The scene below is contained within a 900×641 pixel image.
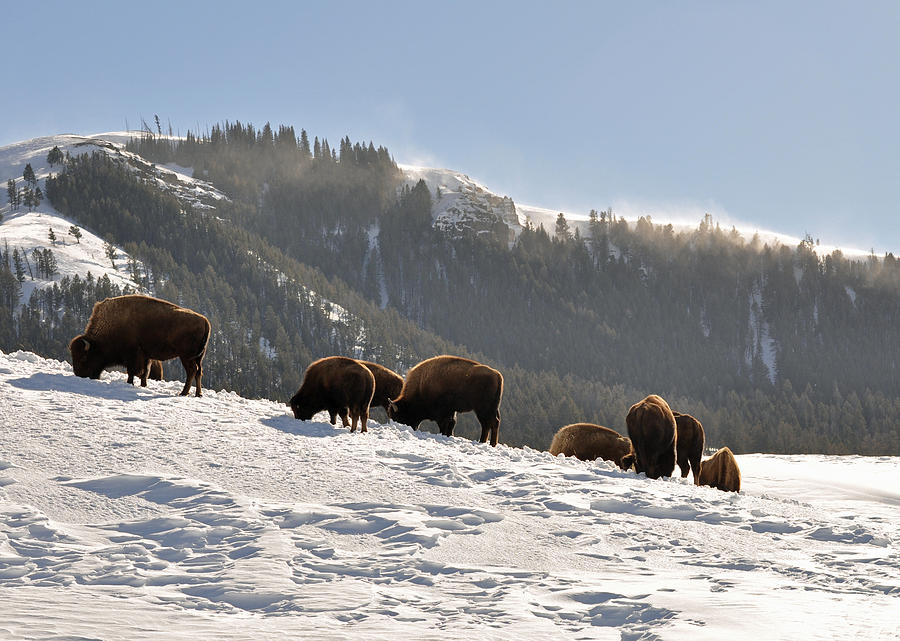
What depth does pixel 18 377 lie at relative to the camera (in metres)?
13.6

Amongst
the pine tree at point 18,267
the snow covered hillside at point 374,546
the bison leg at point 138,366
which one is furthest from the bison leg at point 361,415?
the pine tree at point 18,267

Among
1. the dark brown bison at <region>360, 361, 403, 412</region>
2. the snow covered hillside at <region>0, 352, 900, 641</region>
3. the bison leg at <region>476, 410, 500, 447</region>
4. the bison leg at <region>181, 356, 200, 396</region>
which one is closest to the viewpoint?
the snow covered hillside at <region>0, 352, 900, 641</region>

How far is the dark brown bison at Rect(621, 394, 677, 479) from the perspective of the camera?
15.4 metres

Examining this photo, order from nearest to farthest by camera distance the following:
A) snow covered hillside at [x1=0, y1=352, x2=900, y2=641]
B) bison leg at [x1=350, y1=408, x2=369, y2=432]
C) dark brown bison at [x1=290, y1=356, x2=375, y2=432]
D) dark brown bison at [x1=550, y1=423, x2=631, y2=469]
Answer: snow covered hillside at [x1=0, y1=352, x2=900, y2=641] < bison leg at [x1=350, y1=408, x2=369, y2=432] < dark brown bison at [x1=290, y1=356, x2=375, y2=432] < dark brown bison at [x1=550, y1=423, x2=631, y2=469]

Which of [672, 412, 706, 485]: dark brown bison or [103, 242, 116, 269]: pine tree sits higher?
[103, 242, 116, 269]: pine tree

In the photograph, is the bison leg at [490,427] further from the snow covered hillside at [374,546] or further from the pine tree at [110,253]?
the pine tree at [110,253]

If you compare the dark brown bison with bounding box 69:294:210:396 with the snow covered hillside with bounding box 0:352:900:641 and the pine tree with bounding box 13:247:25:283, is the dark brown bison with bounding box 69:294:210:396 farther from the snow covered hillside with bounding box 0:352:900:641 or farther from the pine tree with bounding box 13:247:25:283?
the pine tree with bounding box 13:247:25:283

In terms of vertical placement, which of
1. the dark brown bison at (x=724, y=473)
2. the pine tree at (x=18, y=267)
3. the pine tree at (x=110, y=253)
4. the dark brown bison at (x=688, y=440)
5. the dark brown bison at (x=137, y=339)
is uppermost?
the pine tree at (x=110, y=253)

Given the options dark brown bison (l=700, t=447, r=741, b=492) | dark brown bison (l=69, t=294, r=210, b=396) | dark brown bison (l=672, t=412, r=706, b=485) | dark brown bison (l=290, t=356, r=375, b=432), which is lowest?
dark brown bison (l=700, t=447, r=741, b=492)

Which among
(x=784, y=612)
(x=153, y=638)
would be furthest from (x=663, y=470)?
(x=153, y=638)

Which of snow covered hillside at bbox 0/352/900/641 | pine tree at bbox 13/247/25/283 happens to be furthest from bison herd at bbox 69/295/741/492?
pine tree at bbox 13/247/25/283

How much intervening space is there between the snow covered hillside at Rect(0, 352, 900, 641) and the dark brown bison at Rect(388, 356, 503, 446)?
613 centimetres

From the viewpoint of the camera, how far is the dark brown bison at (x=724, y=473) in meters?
16.4

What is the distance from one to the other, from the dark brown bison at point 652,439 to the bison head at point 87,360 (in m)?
12.4
